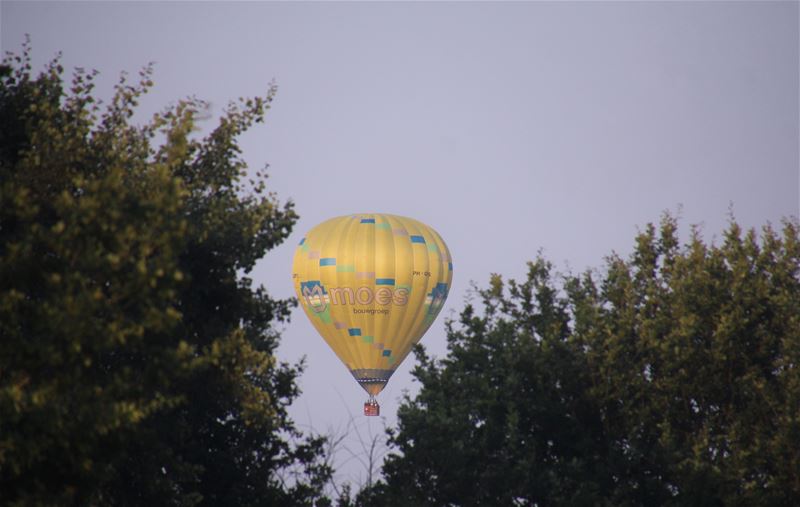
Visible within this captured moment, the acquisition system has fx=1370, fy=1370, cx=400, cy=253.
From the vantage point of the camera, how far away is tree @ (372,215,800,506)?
3772 cm

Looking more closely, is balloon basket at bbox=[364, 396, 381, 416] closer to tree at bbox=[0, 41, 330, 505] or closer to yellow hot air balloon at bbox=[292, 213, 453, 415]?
yellow hot air balloon at bbox=[292, 213, 453, 415]

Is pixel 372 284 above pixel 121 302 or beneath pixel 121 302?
above

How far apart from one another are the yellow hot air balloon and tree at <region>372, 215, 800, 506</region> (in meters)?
26.1

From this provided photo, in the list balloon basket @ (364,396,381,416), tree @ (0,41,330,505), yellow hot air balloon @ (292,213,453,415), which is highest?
yellow hot air balloon @ (292,213,453,415)

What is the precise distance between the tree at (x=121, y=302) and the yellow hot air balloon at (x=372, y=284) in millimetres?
32417

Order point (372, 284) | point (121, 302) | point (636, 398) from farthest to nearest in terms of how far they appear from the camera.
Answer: point (372, 284) < point (636, 398) < point (121, 302)

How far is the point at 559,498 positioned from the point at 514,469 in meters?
1.67

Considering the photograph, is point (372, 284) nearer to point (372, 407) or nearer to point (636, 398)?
point (372, 407)

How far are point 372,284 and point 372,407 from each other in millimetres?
7981

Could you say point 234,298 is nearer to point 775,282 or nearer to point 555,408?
point 555,408

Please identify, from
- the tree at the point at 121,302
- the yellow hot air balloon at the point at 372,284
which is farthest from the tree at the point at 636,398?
the yellow hot air balloon at the point at 372,284

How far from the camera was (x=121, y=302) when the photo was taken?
955 inches

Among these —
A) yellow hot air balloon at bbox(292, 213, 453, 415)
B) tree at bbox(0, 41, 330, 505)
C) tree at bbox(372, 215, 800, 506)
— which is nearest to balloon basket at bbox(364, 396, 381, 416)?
yellow hot air balloon at bbox(292, 213, 453, 415)

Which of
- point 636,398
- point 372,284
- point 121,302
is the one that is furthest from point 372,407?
point 121,302
